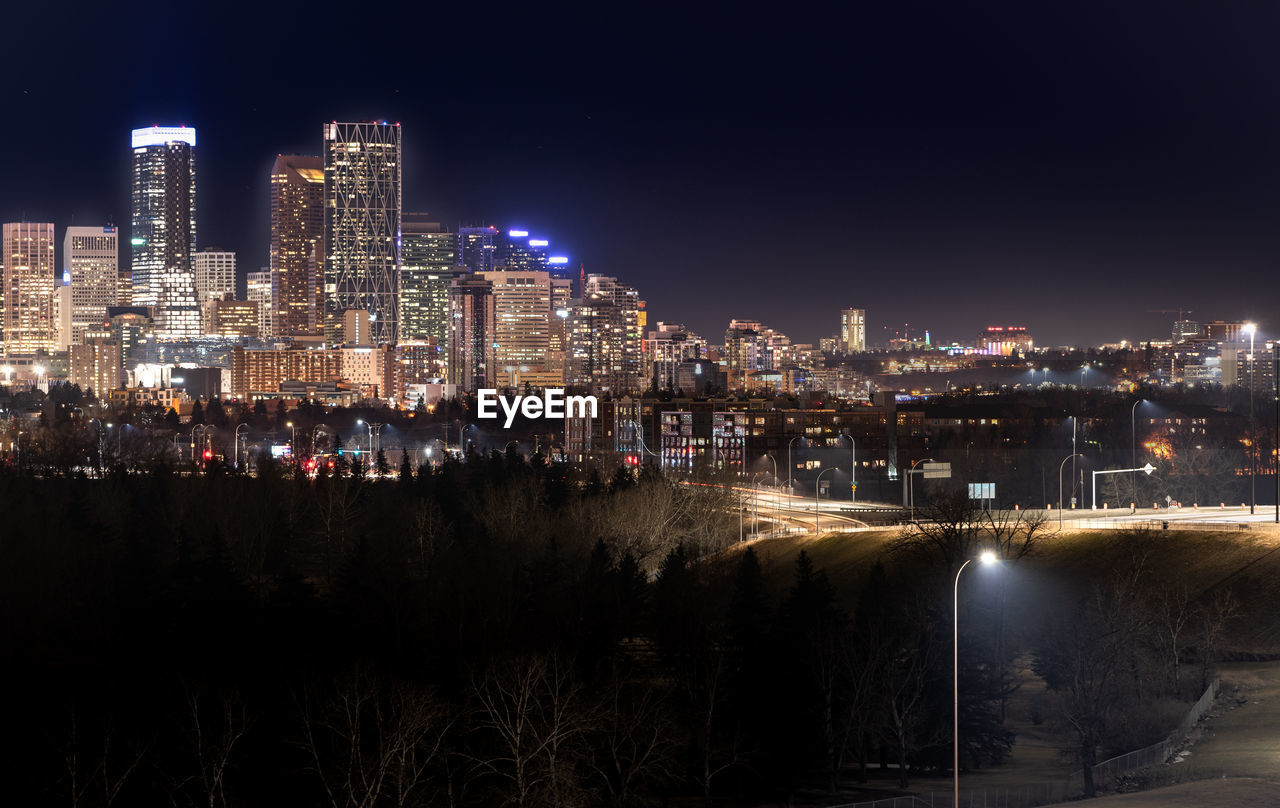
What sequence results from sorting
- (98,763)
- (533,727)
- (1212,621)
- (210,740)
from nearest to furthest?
1. (533,727)
2. (98,763)
3. (210,740)
4. (1212,621)

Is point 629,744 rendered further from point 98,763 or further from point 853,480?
point 853,480

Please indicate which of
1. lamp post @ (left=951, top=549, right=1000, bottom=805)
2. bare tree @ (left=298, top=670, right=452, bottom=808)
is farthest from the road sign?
bare tree @ (left=298, top=670, right=452, bottom=808)

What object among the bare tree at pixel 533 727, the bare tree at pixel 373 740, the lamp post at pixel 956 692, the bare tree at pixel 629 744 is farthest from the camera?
the bare tree at pixel 629 744

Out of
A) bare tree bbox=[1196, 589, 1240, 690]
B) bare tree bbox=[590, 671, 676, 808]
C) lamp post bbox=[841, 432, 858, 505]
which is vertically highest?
lamp post bbox=[841, 432, 858, 505]

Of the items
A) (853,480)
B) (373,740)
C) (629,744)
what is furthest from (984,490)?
(373,740)

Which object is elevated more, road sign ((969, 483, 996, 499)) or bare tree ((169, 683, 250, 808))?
road sign ((969, 483, 996, 499))

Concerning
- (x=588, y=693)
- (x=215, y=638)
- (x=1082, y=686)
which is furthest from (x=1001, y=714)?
(x=215, y=638)

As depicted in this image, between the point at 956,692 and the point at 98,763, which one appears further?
the point at 98,763

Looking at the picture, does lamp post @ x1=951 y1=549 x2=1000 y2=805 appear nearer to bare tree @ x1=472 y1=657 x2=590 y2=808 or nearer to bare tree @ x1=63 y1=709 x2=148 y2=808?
bare tree @ x1=472 y1=657 x2=590 y2=808

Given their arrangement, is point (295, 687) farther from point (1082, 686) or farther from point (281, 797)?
point (1082, 686)

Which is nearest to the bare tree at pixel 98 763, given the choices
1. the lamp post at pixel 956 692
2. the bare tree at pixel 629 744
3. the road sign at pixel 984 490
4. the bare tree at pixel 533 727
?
the bare tree at pixel 533 727

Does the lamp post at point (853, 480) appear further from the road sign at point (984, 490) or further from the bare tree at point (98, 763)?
the bare tree at point (98, 763)

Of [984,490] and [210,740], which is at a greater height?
[984,490]
